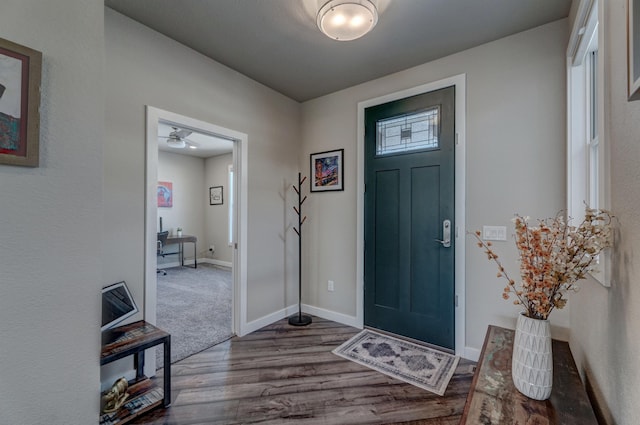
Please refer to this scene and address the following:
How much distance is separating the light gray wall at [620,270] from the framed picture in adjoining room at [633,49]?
7 centimetres

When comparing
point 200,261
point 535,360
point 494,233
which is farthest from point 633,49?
point 200,261

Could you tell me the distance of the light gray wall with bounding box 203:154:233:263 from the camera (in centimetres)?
641

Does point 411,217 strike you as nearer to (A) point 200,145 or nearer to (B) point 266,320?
(B) point 266,320

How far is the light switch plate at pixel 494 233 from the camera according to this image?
2.21 metres

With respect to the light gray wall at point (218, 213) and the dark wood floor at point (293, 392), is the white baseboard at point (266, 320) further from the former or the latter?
the light gray wall at point (218, 213)

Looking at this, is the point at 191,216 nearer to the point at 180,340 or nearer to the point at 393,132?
the point at 180,340

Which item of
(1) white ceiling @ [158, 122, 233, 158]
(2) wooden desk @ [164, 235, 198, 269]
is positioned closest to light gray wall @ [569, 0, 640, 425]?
(1) white ceiling @ [158, 122, 233, 158]

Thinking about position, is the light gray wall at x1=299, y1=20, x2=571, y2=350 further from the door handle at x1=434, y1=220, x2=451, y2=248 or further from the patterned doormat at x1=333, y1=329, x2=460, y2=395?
the patterned doormat at x1=333, y1=329, x2=460, y2=395

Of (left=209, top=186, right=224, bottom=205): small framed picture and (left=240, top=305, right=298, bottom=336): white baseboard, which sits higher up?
(left=209, top=186, right=224, bottom=205): small framed picture

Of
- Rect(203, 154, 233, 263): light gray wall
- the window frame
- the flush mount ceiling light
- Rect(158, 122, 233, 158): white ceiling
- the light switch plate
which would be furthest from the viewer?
Rect(203, 154, 233, 263): light gray wall

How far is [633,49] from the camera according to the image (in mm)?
783

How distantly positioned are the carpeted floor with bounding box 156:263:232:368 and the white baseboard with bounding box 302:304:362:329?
0.94m

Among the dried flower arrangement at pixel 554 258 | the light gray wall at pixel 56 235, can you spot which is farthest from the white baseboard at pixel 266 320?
the dried flower arrangement at pixel 554 258

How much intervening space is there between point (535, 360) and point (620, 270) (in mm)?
440
